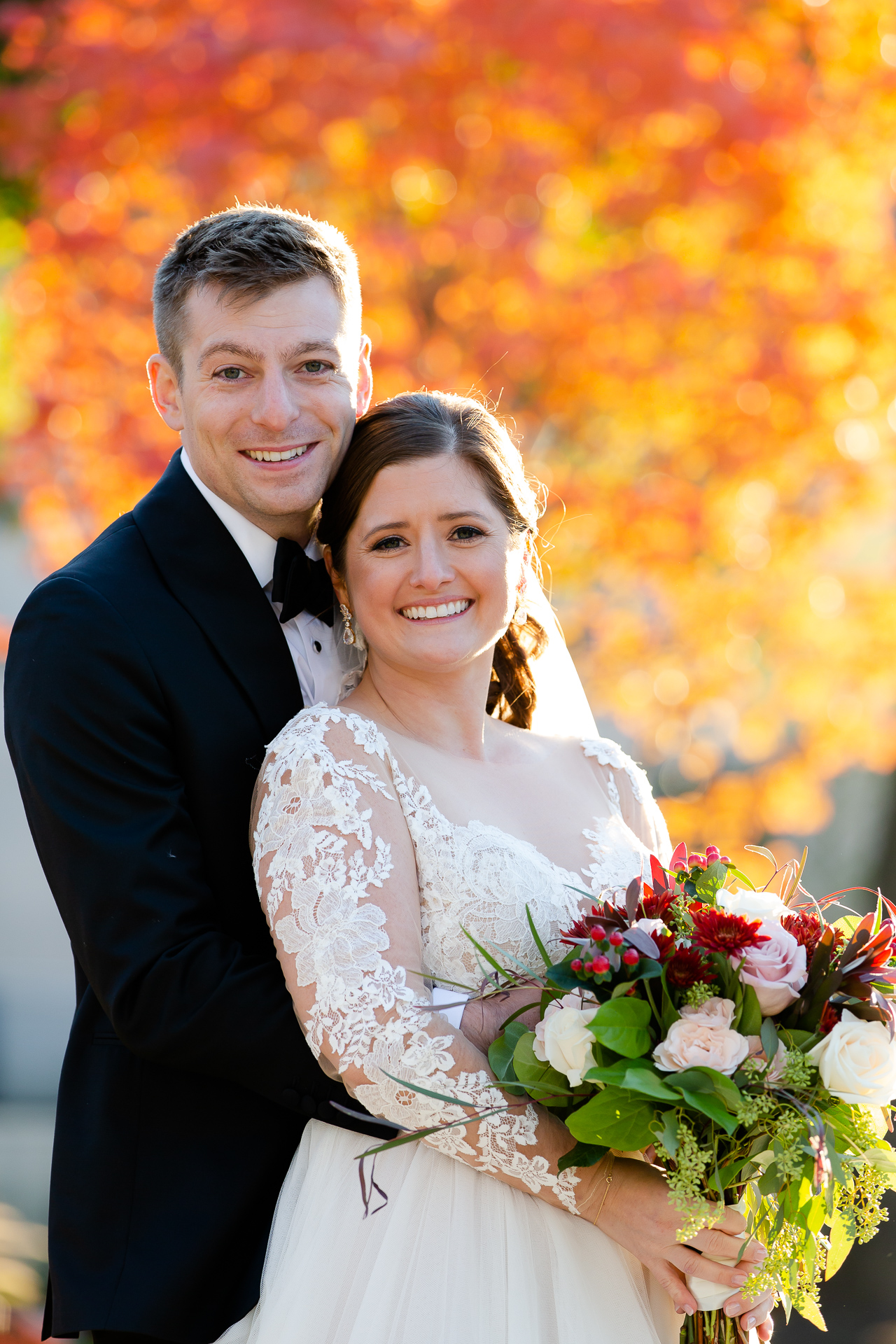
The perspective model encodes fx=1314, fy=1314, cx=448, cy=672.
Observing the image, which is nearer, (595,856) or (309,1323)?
(309,1323)

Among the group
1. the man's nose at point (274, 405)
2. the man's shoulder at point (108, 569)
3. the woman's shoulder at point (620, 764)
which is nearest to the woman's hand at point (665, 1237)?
the woman's shoulder at point (620, 764)

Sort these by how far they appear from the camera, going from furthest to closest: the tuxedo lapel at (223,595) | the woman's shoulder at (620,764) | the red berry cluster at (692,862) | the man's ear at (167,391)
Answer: the woman's shoulder at (620,764), the man's ear at (167,391), the tuxedo lapel at (223,595), the red berry cluster at (692,862)

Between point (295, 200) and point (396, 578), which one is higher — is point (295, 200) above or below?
above

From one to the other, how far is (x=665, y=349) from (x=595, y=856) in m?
2.58

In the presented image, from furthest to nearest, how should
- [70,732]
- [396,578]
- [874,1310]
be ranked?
[874,1310] → [396,578] → [70,732]

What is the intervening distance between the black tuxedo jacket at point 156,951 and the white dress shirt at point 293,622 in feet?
0.63

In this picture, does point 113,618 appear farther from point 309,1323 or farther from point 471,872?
point 309,1323

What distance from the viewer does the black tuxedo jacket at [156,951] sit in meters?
2.39

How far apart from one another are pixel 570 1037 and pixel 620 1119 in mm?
153

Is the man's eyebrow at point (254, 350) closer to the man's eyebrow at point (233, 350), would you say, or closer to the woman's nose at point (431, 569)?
the man's eyebrow at point (233, 350)

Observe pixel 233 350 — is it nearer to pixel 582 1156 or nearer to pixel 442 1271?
pixel 582 1156

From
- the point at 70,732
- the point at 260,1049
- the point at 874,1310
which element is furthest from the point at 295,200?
the point at 874,1310

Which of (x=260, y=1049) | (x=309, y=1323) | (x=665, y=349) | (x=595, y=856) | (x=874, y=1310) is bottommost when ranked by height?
(x=874, y=1310)

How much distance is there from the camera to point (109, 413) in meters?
4.80
